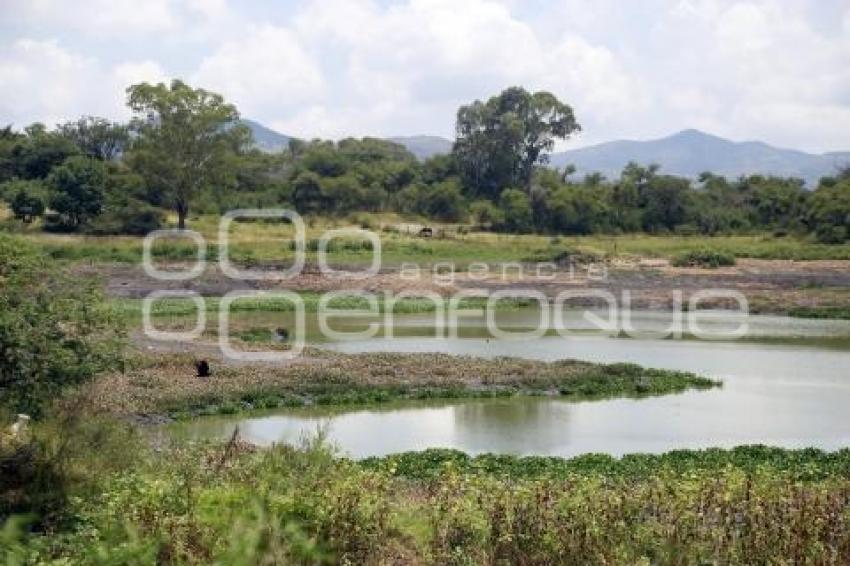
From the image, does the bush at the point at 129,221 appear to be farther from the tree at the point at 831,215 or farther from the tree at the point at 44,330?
the tree at the point at 831,215

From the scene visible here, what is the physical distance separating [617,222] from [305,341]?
169 feet

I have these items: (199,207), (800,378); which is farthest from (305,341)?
(199,207)

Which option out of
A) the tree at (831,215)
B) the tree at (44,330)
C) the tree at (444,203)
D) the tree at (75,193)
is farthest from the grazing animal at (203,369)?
the tree at (444,203)

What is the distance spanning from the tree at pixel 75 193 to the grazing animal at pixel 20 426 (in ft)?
177

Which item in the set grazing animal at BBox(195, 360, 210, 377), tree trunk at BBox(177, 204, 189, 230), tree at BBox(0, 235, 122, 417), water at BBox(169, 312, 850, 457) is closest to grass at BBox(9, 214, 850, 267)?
tree trunk at BBox(177, 204, 189, 230)

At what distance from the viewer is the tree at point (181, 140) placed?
69.0m

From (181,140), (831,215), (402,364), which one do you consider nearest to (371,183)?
(181,140)

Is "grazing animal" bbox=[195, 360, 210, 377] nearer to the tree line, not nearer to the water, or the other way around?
the water

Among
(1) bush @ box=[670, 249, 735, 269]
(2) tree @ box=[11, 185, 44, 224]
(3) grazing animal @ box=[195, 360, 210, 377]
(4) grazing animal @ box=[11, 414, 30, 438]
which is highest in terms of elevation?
(2) tree @ box=[11, 185, 44, 224]

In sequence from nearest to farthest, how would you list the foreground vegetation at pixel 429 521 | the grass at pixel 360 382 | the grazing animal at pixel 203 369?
the foreground vegetation at pixel 429 521
the grass at pixel 360 382
the grazing animal at pixel 203 369

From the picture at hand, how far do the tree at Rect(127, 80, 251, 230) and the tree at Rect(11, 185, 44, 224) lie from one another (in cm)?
968

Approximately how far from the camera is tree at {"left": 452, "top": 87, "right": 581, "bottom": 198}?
3679 inches

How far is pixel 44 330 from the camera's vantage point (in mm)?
15172

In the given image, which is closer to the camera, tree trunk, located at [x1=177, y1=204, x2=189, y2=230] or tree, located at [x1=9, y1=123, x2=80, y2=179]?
tree trunk, located at [x1=177, y1=204, x2=189, y2=230]
